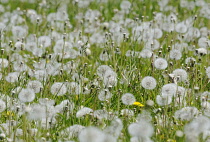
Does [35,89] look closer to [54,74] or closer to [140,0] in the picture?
[54,74]

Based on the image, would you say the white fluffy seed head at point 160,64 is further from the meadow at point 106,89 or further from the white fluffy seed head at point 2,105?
the white fluffy seed head at point 2,105

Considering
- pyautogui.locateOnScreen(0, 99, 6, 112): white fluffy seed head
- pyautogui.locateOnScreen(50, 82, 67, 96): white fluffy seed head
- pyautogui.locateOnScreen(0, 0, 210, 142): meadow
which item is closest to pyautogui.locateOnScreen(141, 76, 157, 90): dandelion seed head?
pyautogui.locateOnScreen(0, 0, 210, 142): meadow

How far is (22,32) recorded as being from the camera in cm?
507

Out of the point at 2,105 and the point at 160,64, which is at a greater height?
the point at 160,64

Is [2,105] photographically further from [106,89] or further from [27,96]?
[106,89]

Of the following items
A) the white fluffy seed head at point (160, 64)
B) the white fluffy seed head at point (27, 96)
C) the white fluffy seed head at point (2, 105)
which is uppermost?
the white fluffy seed head at point (160, 64)

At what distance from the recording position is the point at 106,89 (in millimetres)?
3066

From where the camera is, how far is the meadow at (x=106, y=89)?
2.62m

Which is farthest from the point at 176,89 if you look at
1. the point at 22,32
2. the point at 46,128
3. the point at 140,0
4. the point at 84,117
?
the point at 140,0

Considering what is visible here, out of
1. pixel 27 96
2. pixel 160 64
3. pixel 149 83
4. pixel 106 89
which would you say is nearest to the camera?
pixel 27 96

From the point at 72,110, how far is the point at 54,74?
0.72 metres

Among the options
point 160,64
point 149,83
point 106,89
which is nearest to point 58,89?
point 106,89

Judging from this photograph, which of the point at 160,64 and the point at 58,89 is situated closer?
the point at 58,89

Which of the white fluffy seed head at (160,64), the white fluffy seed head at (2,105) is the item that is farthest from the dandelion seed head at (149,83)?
the white fluffy seed head at (2,105)
